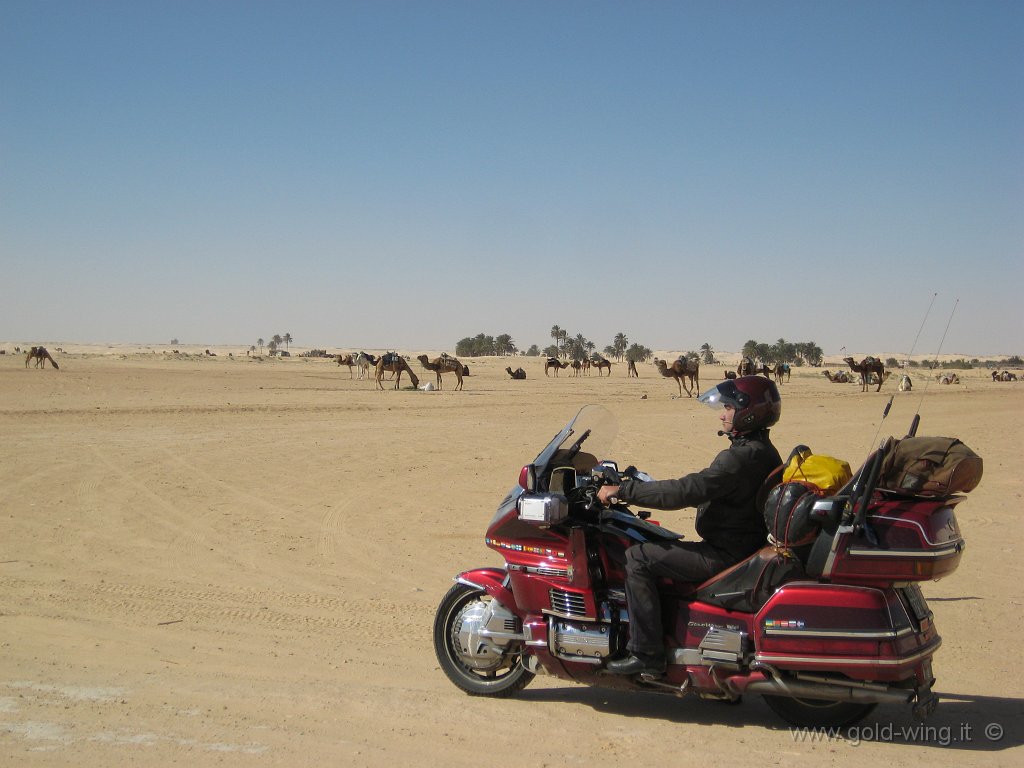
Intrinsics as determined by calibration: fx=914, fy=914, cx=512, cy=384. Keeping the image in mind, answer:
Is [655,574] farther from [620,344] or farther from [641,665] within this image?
[620,344]

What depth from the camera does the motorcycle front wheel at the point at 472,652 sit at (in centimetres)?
611

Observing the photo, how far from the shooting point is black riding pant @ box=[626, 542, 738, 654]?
5398 millimetres

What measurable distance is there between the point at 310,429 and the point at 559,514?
1618 centimetres

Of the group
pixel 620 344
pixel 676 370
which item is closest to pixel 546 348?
pixel 620 344

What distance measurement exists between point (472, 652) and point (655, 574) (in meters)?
1.46

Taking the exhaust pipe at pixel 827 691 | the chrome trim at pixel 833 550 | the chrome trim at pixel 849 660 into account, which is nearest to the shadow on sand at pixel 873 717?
the exhaust pipe at pixel 827 691

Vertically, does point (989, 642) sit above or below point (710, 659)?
below

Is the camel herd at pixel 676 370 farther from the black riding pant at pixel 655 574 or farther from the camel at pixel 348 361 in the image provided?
the black riding pant at pixel 655 574

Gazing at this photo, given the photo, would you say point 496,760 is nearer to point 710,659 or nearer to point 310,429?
point 710,659

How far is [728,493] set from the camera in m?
5.33

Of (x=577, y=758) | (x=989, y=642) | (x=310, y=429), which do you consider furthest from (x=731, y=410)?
(x=310, y=429)

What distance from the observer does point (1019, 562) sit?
10.3 meters

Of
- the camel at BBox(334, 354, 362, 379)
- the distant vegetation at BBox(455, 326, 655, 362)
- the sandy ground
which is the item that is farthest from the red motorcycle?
the distant vegetation at BBox(455, 326, 655, 362)

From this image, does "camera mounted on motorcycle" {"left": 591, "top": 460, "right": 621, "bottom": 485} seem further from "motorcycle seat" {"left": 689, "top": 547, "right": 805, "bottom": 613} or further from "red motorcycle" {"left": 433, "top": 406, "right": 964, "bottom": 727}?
"motorcycle seat" {"left": 689, "top": 547, "right": 805, "bottom": 613}
